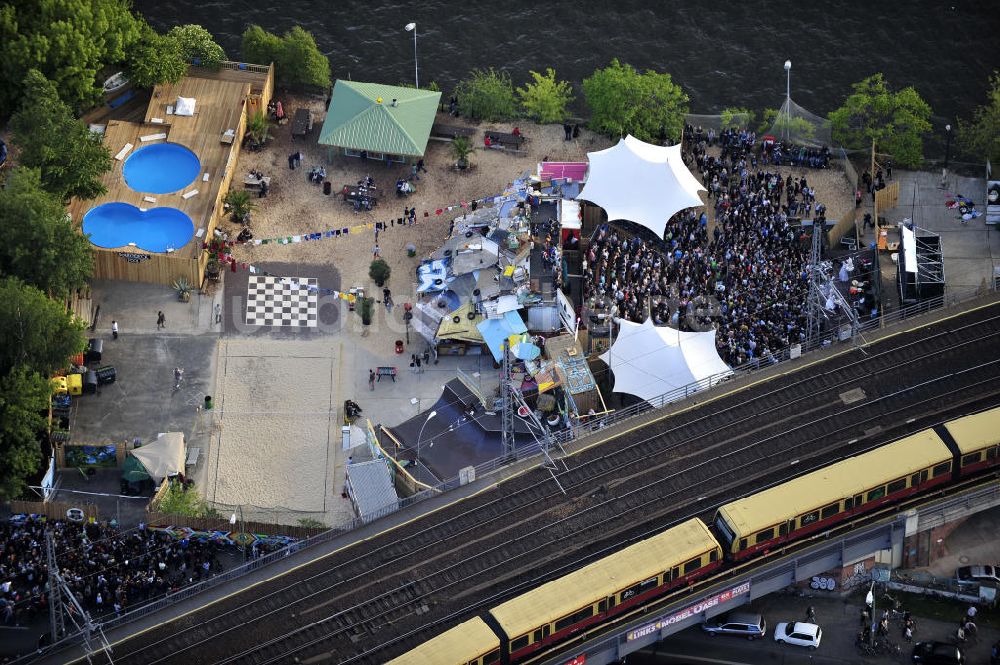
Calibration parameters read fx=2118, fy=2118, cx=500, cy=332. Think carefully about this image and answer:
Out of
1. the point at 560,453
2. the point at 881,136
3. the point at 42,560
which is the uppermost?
the point at 881,136

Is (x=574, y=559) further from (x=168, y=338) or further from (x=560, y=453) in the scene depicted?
(x=168, y=338)

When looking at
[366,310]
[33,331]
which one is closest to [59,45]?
[33,331]

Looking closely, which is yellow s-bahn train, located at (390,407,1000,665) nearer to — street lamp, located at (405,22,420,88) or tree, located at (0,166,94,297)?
tree, located at (0,166,94,297)

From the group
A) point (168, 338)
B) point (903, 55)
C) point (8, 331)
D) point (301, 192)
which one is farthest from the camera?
point (903, 55)

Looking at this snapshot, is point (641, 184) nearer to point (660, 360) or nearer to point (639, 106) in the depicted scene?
point (639, 106)

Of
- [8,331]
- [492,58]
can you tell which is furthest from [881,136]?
[8,331]

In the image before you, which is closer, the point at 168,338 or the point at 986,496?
the point at 986,496

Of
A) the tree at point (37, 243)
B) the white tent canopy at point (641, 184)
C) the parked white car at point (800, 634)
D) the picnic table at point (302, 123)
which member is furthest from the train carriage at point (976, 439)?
the tree at point (37, 243)
